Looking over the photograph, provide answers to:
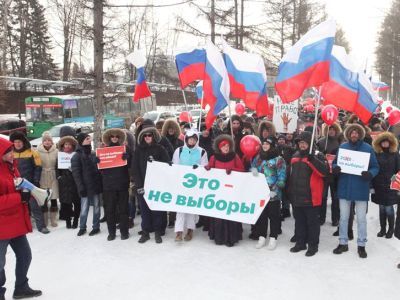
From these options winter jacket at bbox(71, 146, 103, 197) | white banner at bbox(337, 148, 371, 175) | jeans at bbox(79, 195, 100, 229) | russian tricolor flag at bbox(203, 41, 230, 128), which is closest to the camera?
white banner at bbox(337, 148, 371, 175)

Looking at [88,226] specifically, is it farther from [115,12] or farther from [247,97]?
[115,12]

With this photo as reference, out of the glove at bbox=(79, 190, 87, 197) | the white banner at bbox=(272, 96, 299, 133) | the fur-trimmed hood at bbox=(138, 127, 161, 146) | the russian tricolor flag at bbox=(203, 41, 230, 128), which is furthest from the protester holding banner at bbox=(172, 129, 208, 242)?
the white banner at bbox=(272, 96, 299, 133)

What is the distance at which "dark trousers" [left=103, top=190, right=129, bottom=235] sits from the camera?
6.44 meters

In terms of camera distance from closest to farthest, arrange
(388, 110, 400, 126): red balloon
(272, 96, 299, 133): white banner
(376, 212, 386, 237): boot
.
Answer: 1. (376, 212, 386, 237): boot
2. (388, 110, 400, 126): red balloon
3. (272, 96, 299, 133): white banner

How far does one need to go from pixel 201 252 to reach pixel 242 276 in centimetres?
99

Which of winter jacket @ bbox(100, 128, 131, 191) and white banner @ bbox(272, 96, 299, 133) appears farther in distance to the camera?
white banner @ bbox(272, 96, 299, 133)

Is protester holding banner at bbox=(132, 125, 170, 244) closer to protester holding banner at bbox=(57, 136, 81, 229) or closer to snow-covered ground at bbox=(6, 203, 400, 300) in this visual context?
snow-covered ground at bbox=(6, 203, 400, 300)

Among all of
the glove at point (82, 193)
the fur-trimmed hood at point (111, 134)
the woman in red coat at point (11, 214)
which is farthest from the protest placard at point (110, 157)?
the woman in red coat at point (11, 214)

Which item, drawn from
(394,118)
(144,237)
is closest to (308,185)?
(144,237)

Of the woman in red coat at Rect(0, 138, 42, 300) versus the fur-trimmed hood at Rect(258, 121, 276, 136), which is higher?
the fur-trimmed hood at Rect(258, 121, 276, 136)

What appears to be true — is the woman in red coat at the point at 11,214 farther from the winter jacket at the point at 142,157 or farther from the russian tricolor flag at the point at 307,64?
the russian tricolor flag at the point at 307,64

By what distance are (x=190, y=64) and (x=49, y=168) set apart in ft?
10.5

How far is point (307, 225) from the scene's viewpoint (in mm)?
5828

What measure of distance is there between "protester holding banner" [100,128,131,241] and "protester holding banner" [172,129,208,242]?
855mm
